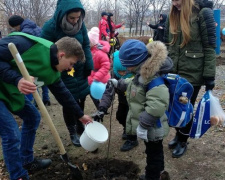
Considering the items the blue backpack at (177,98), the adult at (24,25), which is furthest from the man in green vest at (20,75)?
the adult at (24,25)

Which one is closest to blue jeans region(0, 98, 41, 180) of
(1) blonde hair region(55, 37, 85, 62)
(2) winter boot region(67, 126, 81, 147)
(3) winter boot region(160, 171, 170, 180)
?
(1) blonde hair region(55, 37, 85, 62)

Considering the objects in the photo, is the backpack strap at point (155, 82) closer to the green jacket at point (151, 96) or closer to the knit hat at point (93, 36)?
the green jacket at point (151, 96)

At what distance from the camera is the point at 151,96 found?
7.08 feet

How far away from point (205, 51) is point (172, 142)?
123 centimetres

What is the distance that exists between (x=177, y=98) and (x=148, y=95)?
0.37m

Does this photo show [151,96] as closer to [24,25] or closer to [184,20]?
[184,20]

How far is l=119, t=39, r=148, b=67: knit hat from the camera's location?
7.40 feet

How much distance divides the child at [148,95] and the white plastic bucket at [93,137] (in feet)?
1.05

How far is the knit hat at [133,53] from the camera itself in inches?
88.9

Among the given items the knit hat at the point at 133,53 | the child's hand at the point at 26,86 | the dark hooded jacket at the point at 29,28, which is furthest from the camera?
the dark hooded jacket at the point at 29,28

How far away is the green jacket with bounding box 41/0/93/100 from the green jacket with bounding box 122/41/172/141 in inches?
44.4

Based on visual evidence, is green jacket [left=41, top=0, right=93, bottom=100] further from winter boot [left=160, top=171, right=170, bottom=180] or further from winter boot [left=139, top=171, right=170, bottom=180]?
winter boot [left=160, top=171, right=170, bottom=180]

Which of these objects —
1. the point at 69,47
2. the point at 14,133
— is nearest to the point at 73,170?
the point at 14,133

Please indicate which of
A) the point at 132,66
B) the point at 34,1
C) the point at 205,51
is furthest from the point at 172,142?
the point at 34,1
